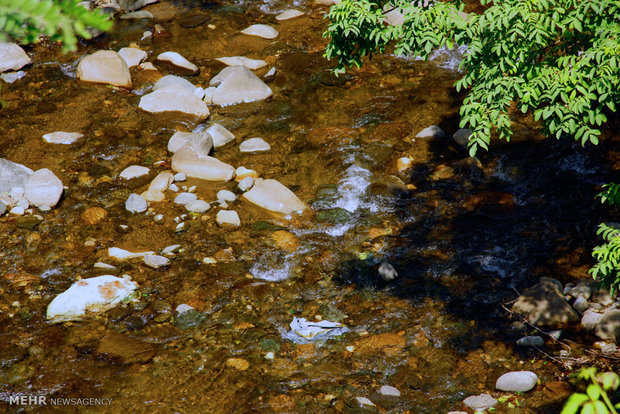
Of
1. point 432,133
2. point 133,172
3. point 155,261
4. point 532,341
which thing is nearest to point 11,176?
point 133,172

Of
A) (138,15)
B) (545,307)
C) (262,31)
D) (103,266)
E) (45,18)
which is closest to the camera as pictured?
(45,18)

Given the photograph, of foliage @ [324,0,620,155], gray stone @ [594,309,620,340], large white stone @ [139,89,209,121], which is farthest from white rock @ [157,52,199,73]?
gray stone @ [594,309,620,340]

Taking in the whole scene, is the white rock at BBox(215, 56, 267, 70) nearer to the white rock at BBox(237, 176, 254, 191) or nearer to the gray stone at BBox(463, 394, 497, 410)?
the white rock at BBox(237, 176, 254, 191)

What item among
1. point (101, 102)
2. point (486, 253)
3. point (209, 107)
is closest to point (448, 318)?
point (486, 253)

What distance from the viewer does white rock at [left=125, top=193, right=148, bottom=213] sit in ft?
24.5

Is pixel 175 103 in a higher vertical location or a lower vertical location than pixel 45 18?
lower

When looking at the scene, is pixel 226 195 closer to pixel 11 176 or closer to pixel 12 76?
pixel 11 176

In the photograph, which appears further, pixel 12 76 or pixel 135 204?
pixel 12 76

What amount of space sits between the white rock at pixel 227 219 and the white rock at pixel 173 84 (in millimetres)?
3408

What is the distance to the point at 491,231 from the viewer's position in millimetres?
7004

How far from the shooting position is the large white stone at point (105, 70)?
10.2 metres

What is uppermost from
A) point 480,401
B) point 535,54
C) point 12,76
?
point 535,54

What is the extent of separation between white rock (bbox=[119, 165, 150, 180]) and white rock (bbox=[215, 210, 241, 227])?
163 centimetres

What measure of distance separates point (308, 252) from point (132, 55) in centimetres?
640
